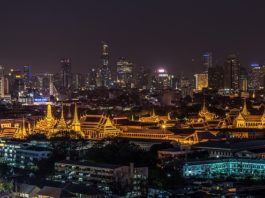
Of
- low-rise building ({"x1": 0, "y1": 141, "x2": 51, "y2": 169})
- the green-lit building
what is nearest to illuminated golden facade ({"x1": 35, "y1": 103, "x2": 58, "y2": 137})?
low-rise building ({"x1": 0, "y1": 141, "x2": 51, "y2": 169})

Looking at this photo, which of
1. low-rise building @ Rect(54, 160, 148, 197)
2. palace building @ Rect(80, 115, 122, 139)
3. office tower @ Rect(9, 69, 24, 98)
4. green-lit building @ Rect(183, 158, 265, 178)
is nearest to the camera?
low-rise building @ Rect(54, 160, 148, 197)

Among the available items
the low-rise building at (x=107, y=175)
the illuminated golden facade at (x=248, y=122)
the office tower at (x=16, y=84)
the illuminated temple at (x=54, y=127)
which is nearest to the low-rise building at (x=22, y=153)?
the low-rise building at (x=107, y=175)

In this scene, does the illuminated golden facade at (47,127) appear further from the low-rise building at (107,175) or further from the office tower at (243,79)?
the office tower at (243,79)

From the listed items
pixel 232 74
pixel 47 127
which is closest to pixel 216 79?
pixel 232 74

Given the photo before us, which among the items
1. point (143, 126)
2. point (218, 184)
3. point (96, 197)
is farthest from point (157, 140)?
point (96, 197)

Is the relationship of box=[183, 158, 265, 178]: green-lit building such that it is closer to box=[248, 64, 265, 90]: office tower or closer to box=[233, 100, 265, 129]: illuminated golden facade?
box=[233, 100, 265, 129]: illuminated golden facade

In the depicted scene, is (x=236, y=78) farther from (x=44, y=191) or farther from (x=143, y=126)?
(x=44, y=191)
